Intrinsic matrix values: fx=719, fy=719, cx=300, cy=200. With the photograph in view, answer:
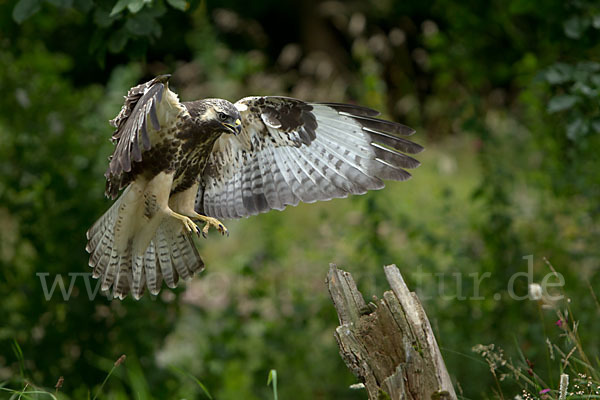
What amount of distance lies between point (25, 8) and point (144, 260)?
1.50 metres

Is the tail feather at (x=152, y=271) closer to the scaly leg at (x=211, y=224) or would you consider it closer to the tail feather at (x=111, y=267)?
the tail feather at (x=111, y=267)

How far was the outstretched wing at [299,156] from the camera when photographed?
12.8 ft

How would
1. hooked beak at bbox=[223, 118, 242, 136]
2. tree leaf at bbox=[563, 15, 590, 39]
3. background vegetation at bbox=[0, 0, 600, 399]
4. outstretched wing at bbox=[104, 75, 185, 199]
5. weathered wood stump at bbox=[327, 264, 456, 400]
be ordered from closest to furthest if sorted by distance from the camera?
weathered wood stump at bbox=[327, 264, 456, 400] < outstretched wing at bbox=[104, 75, 185, 199] < hooked beak at bbox=[223, 118, 242, 136] < tree leaf at bbox=[563, 15, 590, 39] < background vegetation at bbox=[0, 0, 600, 399]

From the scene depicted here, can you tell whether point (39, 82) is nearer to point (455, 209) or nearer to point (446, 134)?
point (455, 209)

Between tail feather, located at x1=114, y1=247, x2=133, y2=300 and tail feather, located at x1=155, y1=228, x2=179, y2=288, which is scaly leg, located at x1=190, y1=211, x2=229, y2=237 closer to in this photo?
tail feather, located at x1=155, y1=228, x2=179, y2=288

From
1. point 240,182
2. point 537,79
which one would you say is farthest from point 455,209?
point 240,182

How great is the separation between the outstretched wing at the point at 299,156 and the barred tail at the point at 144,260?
0.28 m

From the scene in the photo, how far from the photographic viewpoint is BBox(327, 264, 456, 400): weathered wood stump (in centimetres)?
274

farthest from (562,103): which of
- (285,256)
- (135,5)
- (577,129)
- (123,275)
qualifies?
(285,256)

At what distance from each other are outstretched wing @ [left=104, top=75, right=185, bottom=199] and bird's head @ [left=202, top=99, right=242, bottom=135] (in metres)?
0.16

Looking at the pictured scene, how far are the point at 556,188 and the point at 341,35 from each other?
930 centimetres

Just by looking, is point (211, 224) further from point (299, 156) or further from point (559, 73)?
point (559, 73)

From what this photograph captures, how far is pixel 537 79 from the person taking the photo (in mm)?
4230

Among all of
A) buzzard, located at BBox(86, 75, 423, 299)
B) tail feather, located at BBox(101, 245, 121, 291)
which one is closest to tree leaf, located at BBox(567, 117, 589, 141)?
buzzard, located at BBox(86, 75, 423, 299)
